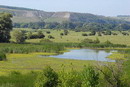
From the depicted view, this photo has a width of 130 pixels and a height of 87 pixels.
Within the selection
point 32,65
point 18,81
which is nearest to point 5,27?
point 32,65

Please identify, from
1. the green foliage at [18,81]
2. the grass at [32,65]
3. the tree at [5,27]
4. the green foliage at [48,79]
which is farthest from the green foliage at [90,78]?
the tree at [5,27]

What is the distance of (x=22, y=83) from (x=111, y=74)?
44.4ft

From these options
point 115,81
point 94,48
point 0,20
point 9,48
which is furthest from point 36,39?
point 115,81

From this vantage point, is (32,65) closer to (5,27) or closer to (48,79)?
(48,79)

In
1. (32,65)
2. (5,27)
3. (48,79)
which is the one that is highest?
(5,27)

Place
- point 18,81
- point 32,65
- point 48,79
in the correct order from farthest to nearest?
1. point 32,65
2. point 18,81
3. point 48,79

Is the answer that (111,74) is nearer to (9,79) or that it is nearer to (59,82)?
(59,82)

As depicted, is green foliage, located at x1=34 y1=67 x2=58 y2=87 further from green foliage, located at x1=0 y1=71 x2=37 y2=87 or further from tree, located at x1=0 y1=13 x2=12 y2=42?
tree, located at x1=0 y1=13 x2=12 y2=42

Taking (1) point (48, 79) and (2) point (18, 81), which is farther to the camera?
(2) point (18, 81)

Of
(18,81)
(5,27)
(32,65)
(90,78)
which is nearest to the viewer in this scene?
(90,78)

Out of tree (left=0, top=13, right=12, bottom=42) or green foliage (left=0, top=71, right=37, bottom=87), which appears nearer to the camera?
green foliage (left=0, top=71, right=37, bottom=87)

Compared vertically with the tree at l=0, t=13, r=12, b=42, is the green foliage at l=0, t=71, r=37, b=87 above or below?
below

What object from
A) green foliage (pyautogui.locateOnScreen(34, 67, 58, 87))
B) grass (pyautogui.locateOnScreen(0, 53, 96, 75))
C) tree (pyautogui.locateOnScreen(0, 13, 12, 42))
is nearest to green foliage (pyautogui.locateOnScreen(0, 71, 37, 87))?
green foliage (pyautogui.locateOnScreen(34, 67, 58, 87))

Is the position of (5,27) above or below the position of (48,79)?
above
